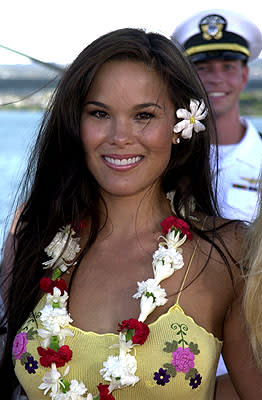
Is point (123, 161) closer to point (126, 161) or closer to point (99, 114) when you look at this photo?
point (126, 161)

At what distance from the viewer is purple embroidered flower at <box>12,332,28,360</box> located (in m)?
2.17

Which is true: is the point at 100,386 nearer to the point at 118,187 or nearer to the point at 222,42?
the point at 118,187

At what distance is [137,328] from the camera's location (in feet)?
6.66

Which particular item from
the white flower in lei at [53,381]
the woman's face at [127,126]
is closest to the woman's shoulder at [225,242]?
the woman's face at [127,126]

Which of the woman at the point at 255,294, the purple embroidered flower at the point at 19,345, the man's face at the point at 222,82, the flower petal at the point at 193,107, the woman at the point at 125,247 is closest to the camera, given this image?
the woman at the point at 255,294

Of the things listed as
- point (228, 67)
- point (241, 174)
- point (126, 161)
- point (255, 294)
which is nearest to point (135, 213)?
point (126, 161)

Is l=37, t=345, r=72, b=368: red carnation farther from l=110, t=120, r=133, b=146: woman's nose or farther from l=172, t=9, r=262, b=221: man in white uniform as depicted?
l=172, t=9, r=262, b=221: man in white uniform

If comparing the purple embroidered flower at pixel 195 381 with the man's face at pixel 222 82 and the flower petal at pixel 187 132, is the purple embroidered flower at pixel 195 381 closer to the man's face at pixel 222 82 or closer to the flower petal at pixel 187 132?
the flower petal at pixel 187 132

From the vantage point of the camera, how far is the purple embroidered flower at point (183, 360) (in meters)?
2.02

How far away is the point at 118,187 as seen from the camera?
2232 mm

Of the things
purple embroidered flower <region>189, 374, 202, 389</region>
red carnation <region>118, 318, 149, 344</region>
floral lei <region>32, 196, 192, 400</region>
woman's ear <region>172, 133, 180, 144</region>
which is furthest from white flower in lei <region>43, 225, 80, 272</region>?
purple embroidered flower <region>189, 374, 202, 389</region>

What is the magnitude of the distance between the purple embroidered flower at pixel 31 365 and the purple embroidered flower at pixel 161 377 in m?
0.38

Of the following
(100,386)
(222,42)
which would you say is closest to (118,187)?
(100,386)

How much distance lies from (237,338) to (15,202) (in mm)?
994
